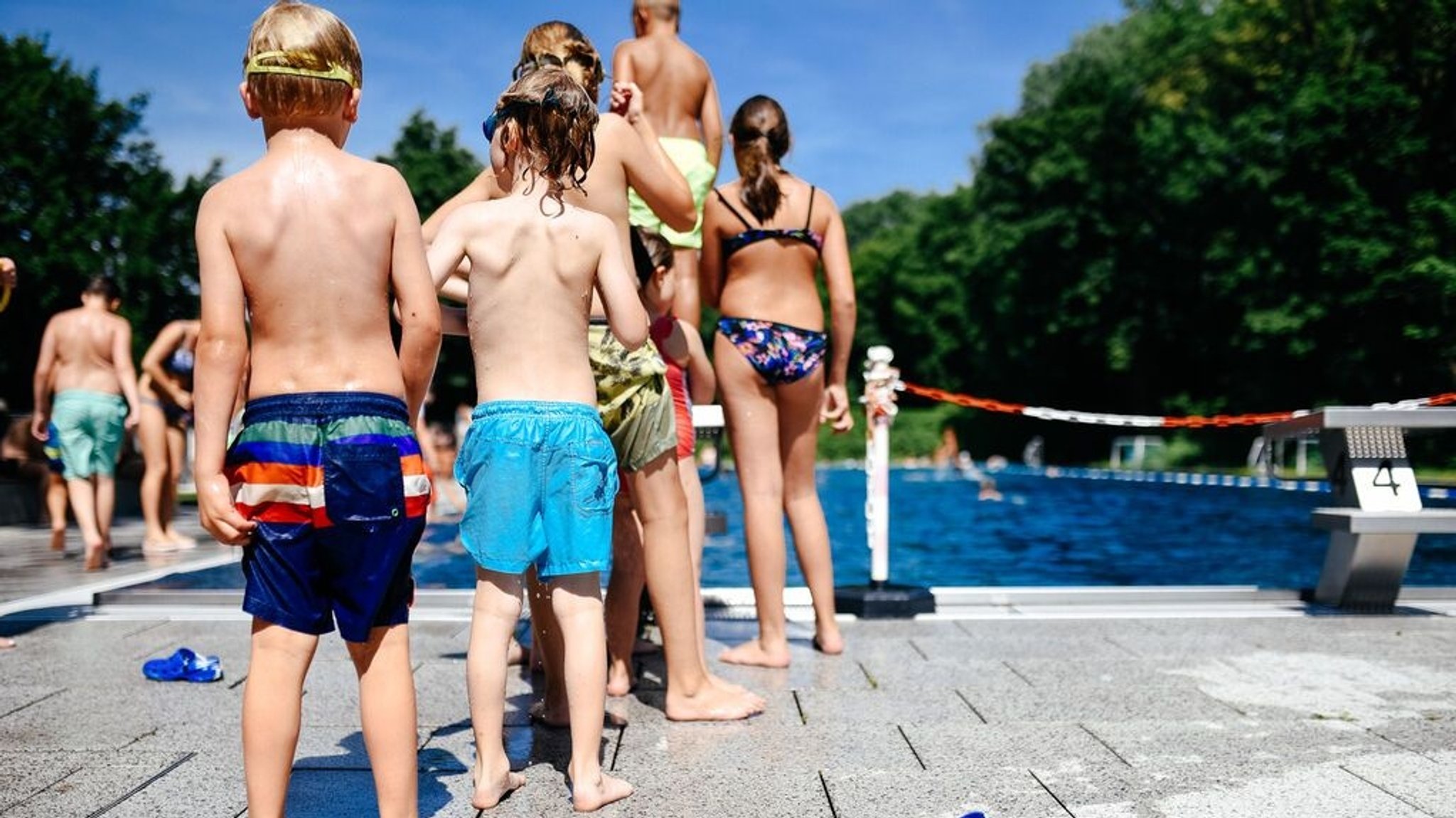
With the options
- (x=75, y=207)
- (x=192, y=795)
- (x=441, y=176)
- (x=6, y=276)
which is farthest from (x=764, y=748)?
(x=441, y=176)

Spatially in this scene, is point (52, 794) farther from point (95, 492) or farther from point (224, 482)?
point (95, 492)

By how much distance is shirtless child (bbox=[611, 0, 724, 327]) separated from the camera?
509 centimetres

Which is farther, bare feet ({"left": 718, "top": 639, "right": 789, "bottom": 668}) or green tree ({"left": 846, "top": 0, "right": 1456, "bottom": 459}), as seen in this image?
green tree ({"left": 846, "top": 0, "right": 1456, "bottom": 459})

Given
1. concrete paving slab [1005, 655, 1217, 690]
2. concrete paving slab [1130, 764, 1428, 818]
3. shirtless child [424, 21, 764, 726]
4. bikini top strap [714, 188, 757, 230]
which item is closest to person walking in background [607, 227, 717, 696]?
shirtless child [424, 21, 764, 726]

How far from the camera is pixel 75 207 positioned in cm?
3042

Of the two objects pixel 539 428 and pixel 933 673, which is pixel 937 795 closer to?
pixel 539 428

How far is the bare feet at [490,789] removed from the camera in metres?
3.10

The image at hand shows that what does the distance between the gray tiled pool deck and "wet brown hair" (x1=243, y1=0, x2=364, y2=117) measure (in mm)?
1740

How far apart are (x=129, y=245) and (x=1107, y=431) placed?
3144cm

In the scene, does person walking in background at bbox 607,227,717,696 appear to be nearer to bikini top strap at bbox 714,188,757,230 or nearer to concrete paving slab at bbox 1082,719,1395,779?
bikini top strap at bbox 714,188,757,230

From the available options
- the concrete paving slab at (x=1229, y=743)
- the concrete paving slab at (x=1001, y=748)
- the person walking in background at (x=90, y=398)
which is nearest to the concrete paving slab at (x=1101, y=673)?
the concrete paving slab at (x=1229, y=743)

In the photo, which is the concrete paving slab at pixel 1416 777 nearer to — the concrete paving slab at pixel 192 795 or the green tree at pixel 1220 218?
the concrete paving slab at pixel 192 795

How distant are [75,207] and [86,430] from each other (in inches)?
996

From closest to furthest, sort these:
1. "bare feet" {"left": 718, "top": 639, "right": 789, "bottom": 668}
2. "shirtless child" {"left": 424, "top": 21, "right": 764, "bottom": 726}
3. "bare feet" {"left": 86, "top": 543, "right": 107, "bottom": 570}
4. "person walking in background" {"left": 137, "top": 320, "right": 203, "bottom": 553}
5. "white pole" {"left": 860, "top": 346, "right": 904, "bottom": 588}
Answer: "shirtless child" {"left": 424, "top": 21, "right": 764, "bottom": 726} < "bare feet" {"left": 718, "top": 639, "right": 789, "bottom": 668} < "white pole" {"left": 860, "top": 346, "right": 904, "bottom": 588} < "bare feet" {"left": 86, "top": 543, "right": 107, "bottom": 570} < "person walking in background" {"left": 137, "top": 320, "right": 203, "bottom": 553}
